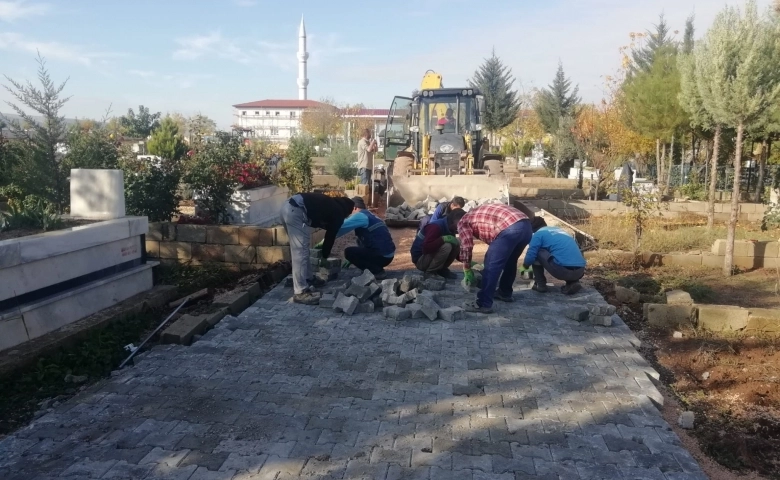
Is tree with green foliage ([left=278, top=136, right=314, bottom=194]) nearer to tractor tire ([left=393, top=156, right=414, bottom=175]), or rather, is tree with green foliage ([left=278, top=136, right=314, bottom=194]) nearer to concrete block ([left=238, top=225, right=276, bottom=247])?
tractor tire ([left=393, top=156, right=414, bottom=175])

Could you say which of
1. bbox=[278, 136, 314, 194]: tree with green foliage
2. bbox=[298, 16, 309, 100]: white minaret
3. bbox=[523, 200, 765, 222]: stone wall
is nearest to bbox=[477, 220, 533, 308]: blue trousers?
bbox=[278, 136, 314, 194]: tree with green foliage

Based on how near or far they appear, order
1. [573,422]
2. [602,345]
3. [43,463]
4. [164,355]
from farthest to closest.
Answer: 1. [602,345]
2. [164,355]
3. [573,422]
4. [43,463]

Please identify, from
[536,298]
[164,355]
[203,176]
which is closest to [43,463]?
[164,355]

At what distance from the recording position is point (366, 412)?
13.2ft

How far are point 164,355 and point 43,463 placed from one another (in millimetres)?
1658

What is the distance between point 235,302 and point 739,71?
23.9 ft

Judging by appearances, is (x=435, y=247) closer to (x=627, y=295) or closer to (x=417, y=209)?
(x=627, y=295)

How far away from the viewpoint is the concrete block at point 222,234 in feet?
25.8

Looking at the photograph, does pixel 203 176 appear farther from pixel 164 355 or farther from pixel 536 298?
pixel 536 298

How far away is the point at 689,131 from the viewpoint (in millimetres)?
17031

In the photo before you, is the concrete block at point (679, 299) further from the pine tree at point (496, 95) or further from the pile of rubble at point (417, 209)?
the pine tree at point (496, 95)

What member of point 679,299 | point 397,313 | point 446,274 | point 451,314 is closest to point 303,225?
point 397,313

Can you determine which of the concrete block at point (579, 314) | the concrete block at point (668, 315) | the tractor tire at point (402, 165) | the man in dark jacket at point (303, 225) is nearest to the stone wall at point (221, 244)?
the man in dark jacket at point (303, 225)

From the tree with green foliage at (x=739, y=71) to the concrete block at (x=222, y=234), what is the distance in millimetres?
6812
